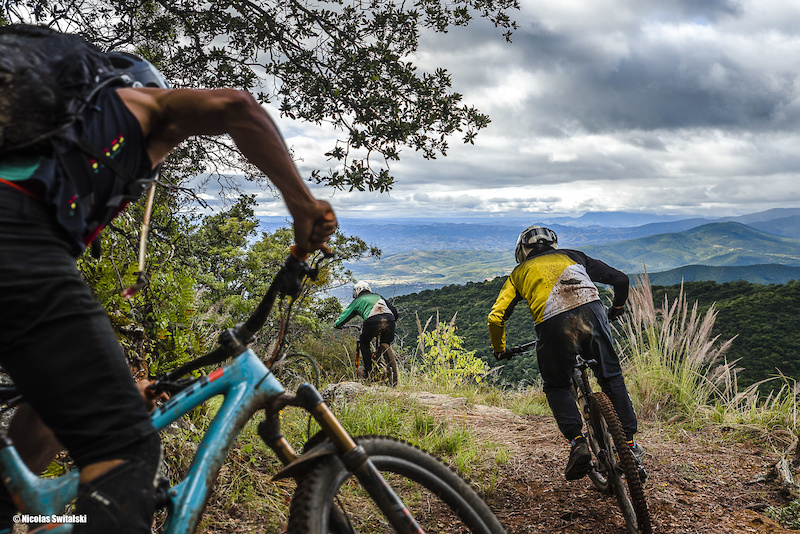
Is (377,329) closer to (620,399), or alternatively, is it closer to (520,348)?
(520,348)

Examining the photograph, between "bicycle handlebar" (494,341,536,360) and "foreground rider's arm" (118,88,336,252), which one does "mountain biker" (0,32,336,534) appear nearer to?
"foreground rider's arm" (118,88,336,252)

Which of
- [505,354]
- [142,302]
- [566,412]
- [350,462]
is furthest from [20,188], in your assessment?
[566,412]

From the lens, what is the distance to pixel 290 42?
463 cm

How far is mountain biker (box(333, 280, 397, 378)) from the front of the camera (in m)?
9.55

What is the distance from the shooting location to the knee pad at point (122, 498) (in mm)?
1077

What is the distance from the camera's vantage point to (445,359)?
8.17 m

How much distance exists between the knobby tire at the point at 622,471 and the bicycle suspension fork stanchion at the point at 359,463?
2167 millimetres

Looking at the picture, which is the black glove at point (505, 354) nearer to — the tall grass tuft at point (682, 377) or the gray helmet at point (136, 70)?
the tall grass tuft at point (682, 377)

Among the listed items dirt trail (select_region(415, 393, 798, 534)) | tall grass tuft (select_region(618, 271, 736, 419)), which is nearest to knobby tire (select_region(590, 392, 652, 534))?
dirt trail (select_region(415, 393, 798, 534))

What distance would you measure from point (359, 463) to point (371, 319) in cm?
818

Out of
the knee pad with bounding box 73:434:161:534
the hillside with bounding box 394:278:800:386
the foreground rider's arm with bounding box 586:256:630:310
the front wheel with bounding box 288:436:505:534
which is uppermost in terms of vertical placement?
the foreground rider's arm with bounding box 586:256:630:310

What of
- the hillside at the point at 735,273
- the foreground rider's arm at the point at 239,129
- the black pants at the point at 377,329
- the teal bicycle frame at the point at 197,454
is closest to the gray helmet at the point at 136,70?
the foreground rider's arm at the point at 239,129

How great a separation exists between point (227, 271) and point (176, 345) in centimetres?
1183

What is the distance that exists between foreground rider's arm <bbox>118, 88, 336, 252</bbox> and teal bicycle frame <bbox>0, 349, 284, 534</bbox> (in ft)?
1.42
